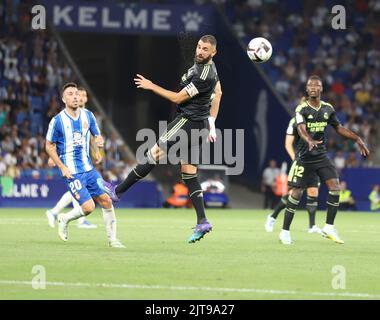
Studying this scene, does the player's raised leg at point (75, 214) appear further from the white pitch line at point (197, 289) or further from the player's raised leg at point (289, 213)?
the white pitch line at point (197, 289)

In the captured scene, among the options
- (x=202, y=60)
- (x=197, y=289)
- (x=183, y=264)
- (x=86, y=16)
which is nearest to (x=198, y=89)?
(x=202, y=60)

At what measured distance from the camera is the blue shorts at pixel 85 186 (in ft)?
44.7

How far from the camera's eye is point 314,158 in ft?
51.6

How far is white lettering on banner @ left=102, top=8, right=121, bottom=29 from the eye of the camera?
1331 inches

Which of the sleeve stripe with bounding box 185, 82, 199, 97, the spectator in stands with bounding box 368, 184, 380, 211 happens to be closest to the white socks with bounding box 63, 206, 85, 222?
the sleeve stripe with bounding box 185, 82, 199, 97

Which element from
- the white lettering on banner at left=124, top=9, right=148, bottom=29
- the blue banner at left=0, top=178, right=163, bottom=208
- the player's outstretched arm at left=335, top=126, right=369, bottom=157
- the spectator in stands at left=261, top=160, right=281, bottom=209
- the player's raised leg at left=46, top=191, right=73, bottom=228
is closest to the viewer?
the player's outstretched arm at left=335, top=126, right=369, bottom=157

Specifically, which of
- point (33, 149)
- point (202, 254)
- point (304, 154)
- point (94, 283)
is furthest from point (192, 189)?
point (33, 149)

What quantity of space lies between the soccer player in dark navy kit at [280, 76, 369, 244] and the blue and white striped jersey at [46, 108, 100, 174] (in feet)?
11.1

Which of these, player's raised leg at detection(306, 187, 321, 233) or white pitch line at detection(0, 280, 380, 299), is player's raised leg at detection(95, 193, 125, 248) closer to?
white pitch line at detection(0, 280, 380, 299)

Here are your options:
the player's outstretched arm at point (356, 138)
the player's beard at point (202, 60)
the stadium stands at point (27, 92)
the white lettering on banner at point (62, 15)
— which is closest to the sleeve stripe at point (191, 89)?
the player's beard at point (202, 60)

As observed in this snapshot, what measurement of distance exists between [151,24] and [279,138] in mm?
6069

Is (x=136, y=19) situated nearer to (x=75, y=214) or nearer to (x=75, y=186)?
(x=75, y=214)

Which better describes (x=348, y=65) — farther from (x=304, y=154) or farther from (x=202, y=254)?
(x=202, y=254)

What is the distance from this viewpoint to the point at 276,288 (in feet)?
31.9
